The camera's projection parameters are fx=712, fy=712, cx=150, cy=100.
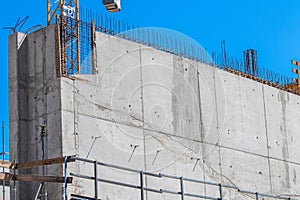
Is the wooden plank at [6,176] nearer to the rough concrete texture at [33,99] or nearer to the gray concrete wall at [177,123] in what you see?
the rough concrete texture at [33,99]

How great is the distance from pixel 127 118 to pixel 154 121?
100 centimetres

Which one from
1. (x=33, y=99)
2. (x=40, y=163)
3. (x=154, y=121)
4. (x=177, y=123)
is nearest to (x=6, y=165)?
(x=40, y=163)

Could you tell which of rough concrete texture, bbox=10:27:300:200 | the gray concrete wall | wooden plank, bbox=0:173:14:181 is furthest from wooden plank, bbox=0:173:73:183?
the gray concrete wall

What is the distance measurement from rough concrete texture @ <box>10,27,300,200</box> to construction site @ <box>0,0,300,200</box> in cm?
3

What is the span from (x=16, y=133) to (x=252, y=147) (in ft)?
27.1

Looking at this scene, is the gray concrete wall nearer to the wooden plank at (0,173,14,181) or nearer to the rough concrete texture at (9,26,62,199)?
the rough concrete texture at (9,26,62,199)

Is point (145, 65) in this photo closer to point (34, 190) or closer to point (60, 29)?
point (60, 29)

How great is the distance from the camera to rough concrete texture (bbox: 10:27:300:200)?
16.8m

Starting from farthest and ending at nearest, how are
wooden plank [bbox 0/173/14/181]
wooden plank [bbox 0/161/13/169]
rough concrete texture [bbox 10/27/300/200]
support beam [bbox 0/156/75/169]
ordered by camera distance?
1. rough concrete texture [bbox 10/27/300/200]
2. wooden plank [bbox 0/161/13/169]
3. wooden plank [bbox 0/173/14/181]
4. support beam [bbox 0/156/75/169]

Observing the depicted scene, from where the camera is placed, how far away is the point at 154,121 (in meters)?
18.7

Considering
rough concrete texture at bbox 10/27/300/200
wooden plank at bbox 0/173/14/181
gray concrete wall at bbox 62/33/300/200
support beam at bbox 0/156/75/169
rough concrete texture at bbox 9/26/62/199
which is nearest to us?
support beam at bbox 0/156/75/169

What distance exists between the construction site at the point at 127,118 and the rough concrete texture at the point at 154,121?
29 mm

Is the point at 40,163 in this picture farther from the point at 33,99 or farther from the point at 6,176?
the point at 33,99

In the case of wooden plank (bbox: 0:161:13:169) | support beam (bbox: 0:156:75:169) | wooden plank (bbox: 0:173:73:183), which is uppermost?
wooden plank (bbox: 0:161:13:169)
